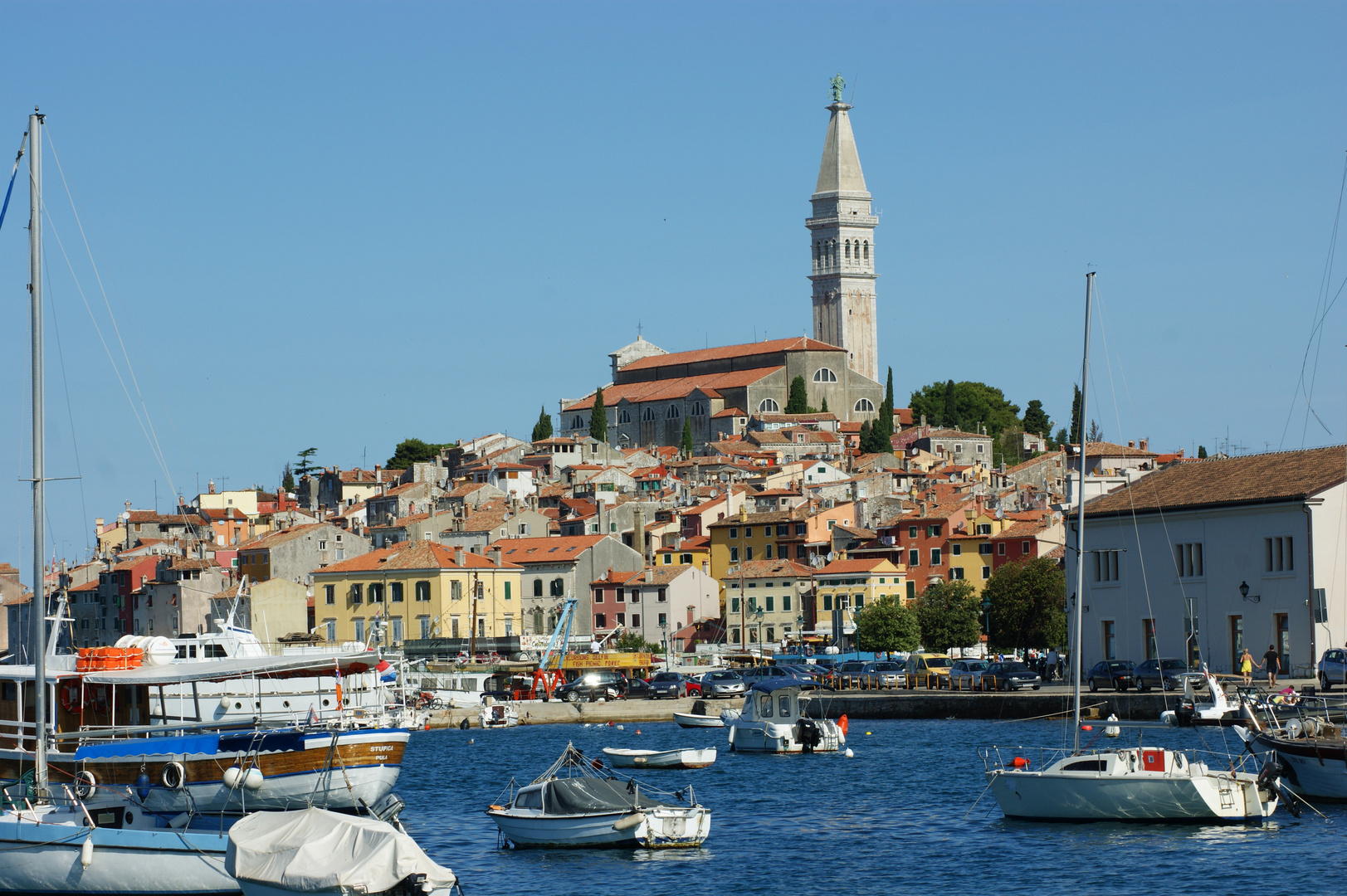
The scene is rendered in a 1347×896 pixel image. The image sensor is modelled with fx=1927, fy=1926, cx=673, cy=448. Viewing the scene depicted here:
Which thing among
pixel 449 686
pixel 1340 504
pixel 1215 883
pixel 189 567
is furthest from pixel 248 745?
pixel 189 567

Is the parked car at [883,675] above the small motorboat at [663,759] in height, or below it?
above

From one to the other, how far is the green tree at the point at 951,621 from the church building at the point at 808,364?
74179mm

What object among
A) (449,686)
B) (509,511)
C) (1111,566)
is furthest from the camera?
(509,511)

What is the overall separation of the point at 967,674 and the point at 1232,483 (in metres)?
10.7

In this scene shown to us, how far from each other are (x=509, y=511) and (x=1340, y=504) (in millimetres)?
63845

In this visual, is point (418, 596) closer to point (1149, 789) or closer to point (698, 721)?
point (698, 721)

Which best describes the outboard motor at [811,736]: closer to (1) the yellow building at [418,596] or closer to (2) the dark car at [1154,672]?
(2) the dark car at [1154,672]

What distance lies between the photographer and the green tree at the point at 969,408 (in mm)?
161875

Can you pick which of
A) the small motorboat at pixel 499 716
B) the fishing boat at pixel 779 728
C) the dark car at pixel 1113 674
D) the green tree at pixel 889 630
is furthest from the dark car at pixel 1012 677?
the green tree at pixel 889 630

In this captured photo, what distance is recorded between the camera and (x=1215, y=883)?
83.8 feet

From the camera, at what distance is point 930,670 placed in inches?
2464

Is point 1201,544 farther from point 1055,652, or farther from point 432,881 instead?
point 432,881

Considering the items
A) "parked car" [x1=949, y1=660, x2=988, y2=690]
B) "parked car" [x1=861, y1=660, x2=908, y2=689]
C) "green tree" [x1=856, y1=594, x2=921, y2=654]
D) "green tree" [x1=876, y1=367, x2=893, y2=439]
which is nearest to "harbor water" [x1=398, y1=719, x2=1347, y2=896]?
"parked car" [x1=949, y1=660, x2=988, y2=690]

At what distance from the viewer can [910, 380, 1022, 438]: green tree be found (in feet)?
531
